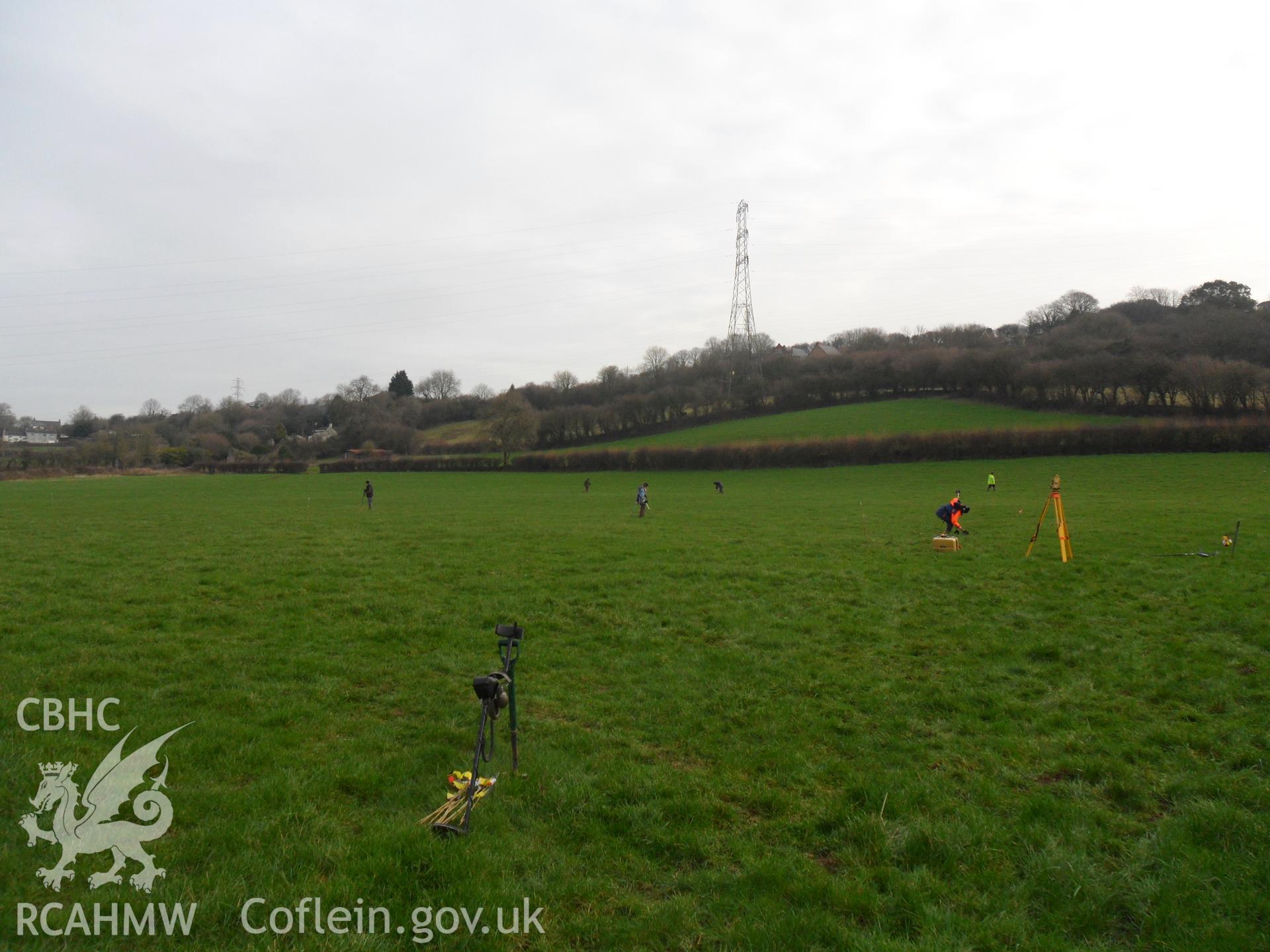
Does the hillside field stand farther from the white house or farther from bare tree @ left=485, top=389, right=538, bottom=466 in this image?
the white house

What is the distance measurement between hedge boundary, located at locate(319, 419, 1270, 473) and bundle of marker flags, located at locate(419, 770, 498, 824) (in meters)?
60.9

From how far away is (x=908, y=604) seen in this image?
12.4 m

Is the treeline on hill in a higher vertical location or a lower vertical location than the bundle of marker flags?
higher

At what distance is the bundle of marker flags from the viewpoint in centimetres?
508

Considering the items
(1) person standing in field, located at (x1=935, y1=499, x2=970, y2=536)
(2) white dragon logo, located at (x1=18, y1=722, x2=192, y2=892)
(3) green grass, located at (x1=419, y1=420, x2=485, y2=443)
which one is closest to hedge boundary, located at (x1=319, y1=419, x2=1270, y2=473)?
(3) green grass, located at (x1=419, y1=420, x2=485, y2=443)

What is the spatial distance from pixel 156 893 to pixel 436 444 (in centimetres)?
10716

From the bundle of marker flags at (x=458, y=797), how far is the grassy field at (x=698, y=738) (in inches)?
6.2

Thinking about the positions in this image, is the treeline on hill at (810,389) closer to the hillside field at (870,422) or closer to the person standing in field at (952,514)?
the hillside field at (870,422)

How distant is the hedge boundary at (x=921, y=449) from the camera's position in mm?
52797

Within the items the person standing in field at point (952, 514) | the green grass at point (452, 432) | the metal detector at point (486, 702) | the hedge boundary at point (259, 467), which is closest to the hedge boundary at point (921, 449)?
the hedge boundary at point (259, 467)

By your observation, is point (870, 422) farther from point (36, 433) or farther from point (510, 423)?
point (36, 433)

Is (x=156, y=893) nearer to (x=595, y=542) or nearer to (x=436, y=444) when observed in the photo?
(x=595, y=542)

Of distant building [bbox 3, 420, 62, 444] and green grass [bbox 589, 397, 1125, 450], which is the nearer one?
green grass [bbox 589, 397, 1125, 450]

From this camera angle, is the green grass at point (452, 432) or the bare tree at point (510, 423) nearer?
the bare tree at point (510, 423)
